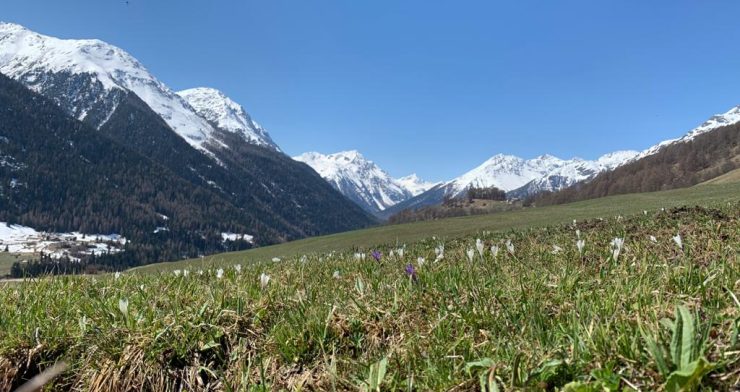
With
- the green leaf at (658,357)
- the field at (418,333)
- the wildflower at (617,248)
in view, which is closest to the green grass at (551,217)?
the wildflower at (617,248)

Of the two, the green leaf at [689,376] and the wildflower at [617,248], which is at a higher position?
the wildflower at [617,248]

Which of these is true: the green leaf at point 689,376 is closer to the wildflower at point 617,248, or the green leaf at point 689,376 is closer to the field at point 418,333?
the field at point 418,333

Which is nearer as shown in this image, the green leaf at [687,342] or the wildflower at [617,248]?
the green leaf at [687,342]

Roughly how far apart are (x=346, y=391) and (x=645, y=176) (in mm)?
222205

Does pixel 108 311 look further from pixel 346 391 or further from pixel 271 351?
pixel 346 391

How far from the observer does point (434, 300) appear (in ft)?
14.4

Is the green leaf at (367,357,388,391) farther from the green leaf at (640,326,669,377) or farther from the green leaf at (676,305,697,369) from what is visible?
the green leaf at (676,305,697,369)

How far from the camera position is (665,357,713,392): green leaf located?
2.09m

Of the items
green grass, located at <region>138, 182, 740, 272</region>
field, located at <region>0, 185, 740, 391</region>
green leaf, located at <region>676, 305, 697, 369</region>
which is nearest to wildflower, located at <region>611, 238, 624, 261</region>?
field, located at <region>0, 185, 740, 391</region>

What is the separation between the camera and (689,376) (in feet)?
6.93

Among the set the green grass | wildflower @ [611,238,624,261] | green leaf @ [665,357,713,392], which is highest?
the green grass

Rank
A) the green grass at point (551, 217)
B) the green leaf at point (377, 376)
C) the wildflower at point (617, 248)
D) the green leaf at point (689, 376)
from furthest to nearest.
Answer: the green grass at point (551, 217)
the wildflower at point (617, 248)
the green leaf at point (377, 376)
the green leaf at point (689, 376)

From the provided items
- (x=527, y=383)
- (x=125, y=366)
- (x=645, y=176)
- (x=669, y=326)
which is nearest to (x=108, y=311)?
(x=125, y=366)

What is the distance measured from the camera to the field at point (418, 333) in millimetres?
2631
